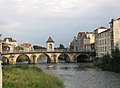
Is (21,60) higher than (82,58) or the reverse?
the reverse

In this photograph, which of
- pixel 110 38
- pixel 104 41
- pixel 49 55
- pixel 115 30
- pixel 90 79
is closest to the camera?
pixel 90 79

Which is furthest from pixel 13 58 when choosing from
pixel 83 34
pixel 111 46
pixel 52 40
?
pixel 83 34

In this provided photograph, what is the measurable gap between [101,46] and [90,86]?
62.4 meters

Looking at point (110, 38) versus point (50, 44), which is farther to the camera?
point (50, 44)

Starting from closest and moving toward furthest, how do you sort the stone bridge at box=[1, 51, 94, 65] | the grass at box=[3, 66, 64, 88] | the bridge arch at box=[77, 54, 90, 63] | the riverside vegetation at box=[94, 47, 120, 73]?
the grass at box=[3, 66, 64, 88] < the riverside vegetation at box=[94, 47, 120, 73] < the stone bridge at box=[1, 51, 94, 65] < the bridge arch at box=[77, 54, 90, 63]

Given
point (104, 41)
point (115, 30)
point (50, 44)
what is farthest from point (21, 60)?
point (115, 30)

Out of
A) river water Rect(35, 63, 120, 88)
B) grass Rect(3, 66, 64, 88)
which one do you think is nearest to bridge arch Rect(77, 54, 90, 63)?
river water Rect(35, 63, 120, 88)

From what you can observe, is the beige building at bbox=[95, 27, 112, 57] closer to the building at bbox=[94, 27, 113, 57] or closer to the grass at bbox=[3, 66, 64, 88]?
the building at bbox=[94, 27, 113, 57]

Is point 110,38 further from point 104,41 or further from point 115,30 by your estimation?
point 104,41

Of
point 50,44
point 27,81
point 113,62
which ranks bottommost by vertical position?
point 27,81

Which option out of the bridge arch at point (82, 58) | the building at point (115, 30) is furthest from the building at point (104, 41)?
the bridge arch at point (82, 58)

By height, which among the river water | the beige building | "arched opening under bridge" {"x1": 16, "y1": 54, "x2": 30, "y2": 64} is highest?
the beige building

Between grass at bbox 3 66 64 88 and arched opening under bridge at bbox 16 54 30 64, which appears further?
arched opening under bridge at bbox 16 54 30 64

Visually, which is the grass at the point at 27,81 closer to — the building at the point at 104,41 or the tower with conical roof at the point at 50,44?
the building at the point at 104,41
